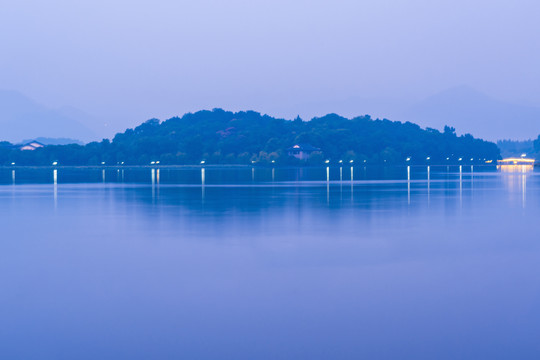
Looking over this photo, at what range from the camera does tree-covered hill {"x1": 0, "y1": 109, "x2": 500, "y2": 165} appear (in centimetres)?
12581

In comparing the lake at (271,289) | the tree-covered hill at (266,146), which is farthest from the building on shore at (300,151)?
the lake at (271,289)

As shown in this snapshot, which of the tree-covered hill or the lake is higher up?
the tree-covered hill

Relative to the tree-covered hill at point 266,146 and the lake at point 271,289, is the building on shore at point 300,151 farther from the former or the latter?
the lake at point 271,289

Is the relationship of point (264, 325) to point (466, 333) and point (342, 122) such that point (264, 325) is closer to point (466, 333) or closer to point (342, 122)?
point (466, 333)

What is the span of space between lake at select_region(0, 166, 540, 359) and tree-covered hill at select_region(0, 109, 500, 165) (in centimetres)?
10896

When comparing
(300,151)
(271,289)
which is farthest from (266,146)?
(271,289)

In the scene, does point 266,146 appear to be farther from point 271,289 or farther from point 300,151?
point 271,289

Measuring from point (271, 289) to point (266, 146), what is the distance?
124m

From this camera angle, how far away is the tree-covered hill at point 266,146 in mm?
125812

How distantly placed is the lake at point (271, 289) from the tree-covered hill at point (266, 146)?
10896 cm

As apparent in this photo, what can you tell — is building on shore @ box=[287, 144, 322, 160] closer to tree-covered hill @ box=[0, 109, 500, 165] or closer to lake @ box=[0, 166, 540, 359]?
tree-covered hill @ box=[0, 109, 500, 165]

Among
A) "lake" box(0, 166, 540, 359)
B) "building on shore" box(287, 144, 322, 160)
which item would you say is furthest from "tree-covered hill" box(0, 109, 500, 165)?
"lake" box(0, 166, 540, 359)

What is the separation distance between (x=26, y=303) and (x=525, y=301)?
21.8 ft

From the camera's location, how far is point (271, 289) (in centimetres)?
939
